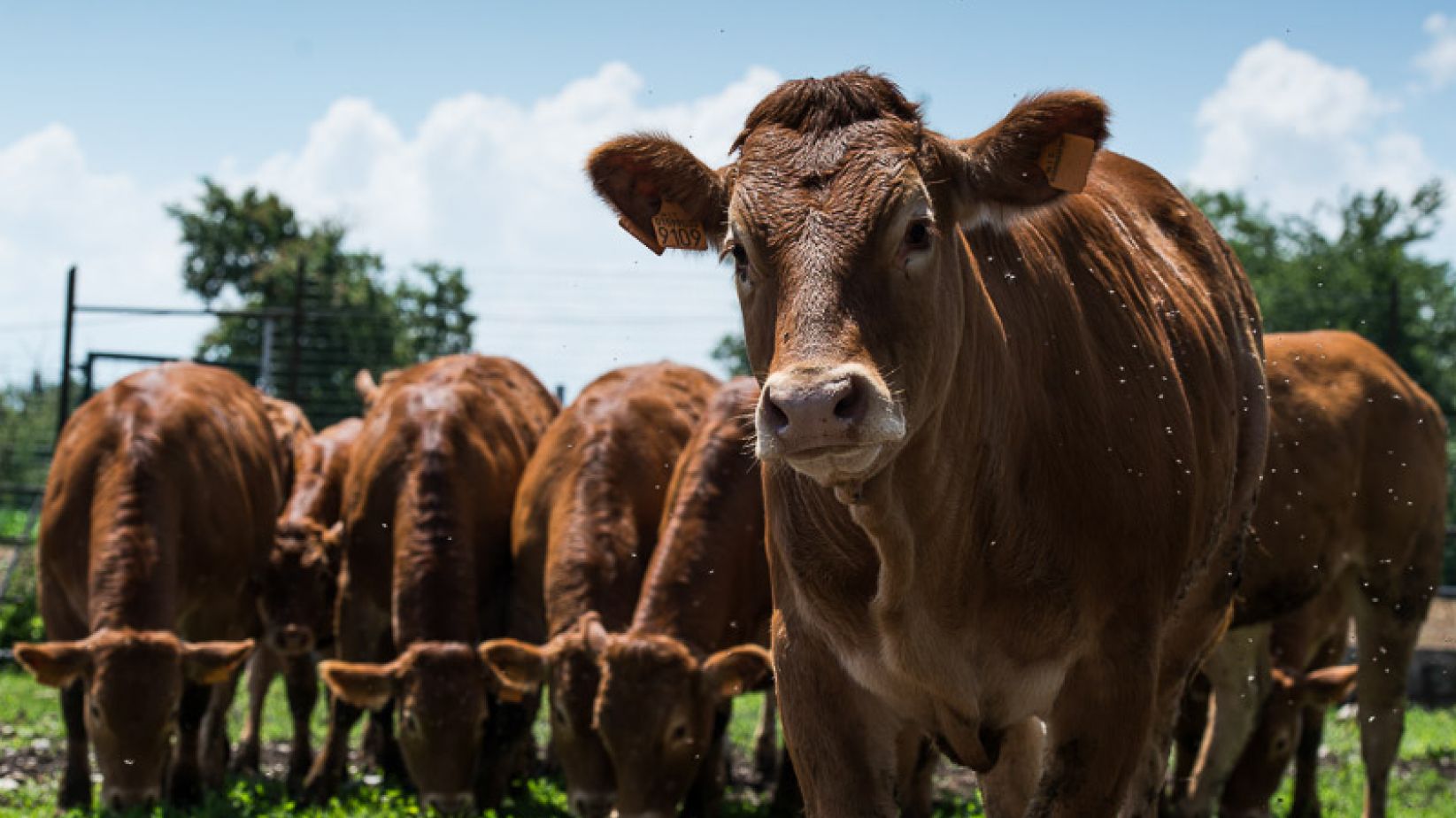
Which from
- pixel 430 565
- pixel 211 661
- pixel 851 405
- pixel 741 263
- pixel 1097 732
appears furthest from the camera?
pixel 430 565

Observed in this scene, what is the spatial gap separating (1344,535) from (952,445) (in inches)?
215

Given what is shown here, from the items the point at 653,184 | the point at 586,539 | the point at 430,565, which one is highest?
the point at 653,184

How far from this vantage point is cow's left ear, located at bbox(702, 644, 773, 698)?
7504mm

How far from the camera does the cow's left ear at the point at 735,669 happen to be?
7.50 m

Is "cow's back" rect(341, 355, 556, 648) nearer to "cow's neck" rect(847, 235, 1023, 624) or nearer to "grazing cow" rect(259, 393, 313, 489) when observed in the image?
Answer: "grazing cow" rect(259, 393, 313, 489)

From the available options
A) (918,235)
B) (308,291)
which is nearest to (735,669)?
(918,235)

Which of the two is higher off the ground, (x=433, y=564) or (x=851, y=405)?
(x=851, y=405)

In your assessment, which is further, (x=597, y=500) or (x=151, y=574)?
(x=597, y=500)

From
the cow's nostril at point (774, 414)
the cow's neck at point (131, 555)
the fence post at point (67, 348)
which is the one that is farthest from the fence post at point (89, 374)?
the cow's nostril at point (774, 414)

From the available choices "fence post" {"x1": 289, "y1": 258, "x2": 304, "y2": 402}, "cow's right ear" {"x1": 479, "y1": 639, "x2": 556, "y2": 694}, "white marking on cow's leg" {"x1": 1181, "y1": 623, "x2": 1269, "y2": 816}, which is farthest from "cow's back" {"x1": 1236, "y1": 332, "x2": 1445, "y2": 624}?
"fence post" {"x1": 289, "y1": 258, "x2": 304, "y2": 402}

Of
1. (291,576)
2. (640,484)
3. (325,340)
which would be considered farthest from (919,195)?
(325,340)

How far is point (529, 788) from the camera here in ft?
30.4

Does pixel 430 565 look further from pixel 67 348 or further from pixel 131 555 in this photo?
pixel 67 348

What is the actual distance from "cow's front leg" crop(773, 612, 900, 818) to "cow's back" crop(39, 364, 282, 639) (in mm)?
5234
